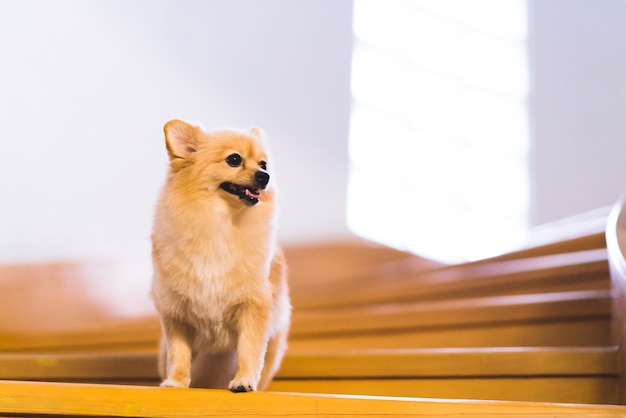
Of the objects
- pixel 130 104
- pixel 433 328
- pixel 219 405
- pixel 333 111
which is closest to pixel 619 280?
pixel 433 328

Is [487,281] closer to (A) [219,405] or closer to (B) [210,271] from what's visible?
(B) [210,271]

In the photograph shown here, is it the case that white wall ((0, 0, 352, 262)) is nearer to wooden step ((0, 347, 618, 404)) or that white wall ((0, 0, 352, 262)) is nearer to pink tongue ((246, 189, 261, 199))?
wooden step ((0, 347, 618, 404))

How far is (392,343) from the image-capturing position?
244 cm

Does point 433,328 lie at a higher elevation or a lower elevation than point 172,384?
higher

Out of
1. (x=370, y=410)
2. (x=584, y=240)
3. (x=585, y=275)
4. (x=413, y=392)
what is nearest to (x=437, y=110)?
(x=584, y=240)

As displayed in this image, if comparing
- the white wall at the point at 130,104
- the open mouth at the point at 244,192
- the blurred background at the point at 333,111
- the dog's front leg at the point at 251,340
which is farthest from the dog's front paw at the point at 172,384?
the white wall at the point at 130,104

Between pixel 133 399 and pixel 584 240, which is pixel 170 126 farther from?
pixel 584 240

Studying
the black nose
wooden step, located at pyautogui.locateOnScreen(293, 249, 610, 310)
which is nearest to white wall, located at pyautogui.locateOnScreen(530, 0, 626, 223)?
wooden step, located at pyautogui.locateOnScreen(293, 249, 610, 310)

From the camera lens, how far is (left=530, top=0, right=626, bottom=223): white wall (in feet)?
13.0

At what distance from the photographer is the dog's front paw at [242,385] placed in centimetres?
140

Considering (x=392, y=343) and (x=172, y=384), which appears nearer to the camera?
(x=172, y=384)

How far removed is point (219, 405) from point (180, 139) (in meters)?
0.71

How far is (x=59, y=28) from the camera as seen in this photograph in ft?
9.89

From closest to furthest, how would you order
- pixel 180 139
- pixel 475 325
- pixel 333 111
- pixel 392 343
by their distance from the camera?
pixel 180 139 → pixel 475 325 → pixel 392 343 → pixel 333 111
